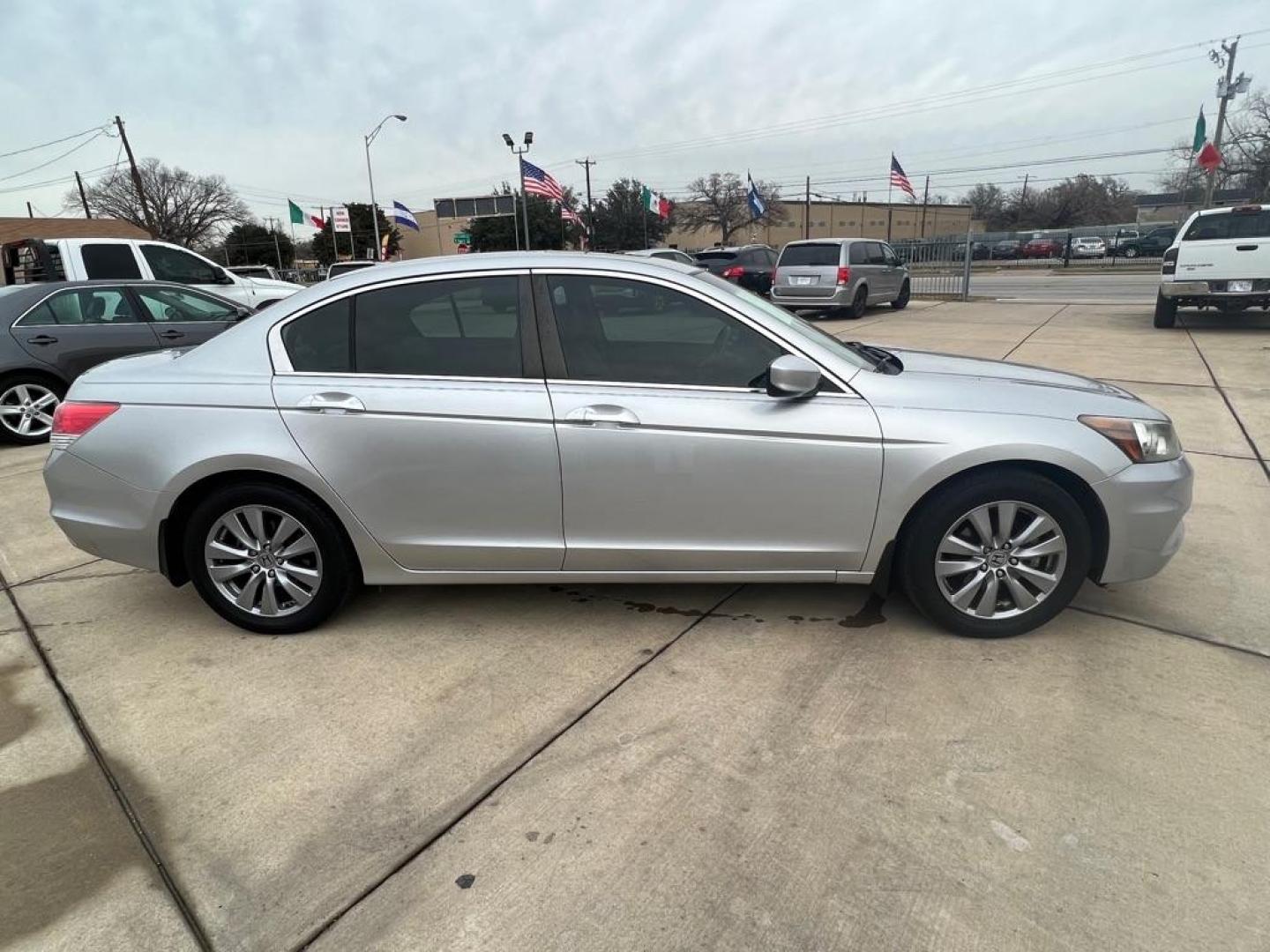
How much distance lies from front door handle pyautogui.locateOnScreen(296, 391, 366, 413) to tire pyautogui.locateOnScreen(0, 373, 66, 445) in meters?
5.79

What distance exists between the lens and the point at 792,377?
3021mm

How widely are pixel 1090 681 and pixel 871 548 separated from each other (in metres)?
0.94

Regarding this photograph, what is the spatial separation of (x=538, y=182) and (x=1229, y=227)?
21.3 metres

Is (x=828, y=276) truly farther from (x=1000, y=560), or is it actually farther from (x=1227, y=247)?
(x=1000, y=560)

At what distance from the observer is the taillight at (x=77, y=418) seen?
3379mm

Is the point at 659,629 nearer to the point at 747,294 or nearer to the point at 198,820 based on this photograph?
the point at 747,294

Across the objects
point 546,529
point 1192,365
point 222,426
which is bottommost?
point 1192,365

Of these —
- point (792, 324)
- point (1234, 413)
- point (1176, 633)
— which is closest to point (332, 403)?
point (792, 324)

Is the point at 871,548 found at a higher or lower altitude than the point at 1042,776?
higher

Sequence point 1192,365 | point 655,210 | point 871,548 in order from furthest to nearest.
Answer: point 655,210 < point 1192,365 < point 871,548

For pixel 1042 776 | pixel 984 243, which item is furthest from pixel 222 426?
pixel 984 243

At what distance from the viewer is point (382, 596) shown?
154 inches

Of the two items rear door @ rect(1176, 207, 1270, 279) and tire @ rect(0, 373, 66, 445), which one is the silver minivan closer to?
rear door @ rect(1176, 207, 1270, 279)

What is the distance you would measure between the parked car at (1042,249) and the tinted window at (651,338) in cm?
5484
